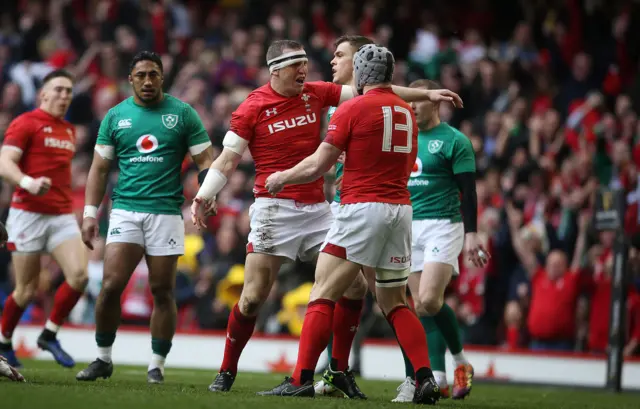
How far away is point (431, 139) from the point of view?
9.87m

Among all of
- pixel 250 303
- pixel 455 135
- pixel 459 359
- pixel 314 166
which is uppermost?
pixel 455 135

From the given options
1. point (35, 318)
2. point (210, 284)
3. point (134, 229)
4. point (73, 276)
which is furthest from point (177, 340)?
point (134, 229)

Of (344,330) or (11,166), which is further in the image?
(11,166)

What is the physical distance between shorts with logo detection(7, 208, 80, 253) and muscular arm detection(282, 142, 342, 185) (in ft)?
14.0

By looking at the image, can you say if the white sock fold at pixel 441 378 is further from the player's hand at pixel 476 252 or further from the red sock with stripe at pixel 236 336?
the red sock with stripe at pixel 236 336

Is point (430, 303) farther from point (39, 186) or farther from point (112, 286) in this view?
point (39, 186)

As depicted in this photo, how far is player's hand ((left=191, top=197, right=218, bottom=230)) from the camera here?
810 centimetres

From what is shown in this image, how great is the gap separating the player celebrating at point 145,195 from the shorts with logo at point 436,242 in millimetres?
2049

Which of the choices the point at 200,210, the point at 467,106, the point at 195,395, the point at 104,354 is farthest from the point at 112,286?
the point at 467,106

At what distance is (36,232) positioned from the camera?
11.1 m

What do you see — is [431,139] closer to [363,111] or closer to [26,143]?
[363,111]

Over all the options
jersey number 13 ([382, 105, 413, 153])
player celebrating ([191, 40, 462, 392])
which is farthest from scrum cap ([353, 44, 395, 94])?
player celebrating ([191, 40, 462, 392])

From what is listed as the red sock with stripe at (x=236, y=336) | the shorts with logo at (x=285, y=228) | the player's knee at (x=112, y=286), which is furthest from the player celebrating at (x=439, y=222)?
the player's knee at (x=112, y=286)

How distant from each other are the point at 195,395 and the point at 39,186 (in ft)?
10.1
